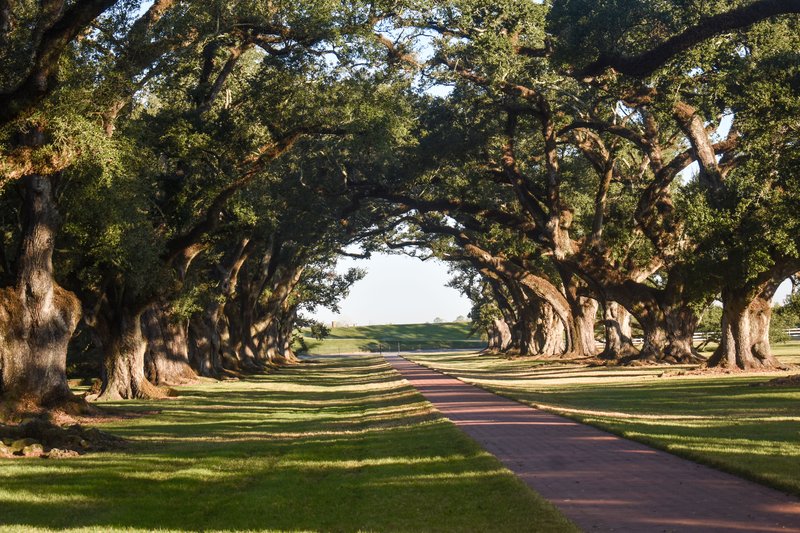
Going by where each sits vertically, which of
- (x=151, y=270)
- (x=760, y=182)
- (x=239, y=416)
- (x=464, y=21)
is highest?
(x=464, y=21)

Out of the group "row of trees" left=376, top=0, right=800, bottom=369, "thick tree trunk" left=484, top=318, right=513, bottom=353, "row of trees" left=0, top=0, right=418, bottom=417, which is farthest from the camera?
"thick tree trunk" left=484, top=318, right=513, bottom=353

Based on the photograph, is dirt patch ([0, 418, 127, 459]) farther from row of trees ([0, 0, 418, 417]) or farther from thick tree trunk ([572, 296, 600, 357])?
thick tree trunk ([572, 296, 600, 357])

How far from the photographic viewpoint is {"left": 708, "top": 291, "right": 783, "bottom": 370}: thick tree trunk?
34781mm

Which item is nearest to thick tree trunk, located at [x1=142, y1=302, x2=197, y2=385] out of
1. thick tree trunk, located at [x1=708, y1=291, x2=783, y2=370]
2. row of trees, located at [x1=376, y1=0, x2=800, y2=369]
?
row of trees, located at [x1=376, y1=0, x2=800, y2=369]

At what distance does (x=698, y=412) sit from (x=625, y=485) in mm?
10461

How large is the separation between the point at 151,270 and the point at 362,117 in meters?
8.41

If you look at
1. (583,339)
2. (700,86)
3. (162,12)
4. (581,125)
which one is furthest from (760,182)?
(583,339)

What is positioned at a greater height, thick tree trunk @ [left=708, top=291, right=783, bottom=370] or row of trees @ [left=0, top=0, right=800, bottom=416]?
row of trees @ [left=0, top=0, right=800, bottom=416]

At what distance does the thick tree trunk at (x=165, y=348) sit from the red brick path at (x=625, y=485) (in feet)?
75.4

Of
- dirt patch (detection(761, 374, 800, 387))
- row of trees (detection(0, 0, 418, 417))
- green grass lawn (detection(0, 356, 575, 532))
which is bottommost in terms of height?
green grass lawn (detection(0, 356, 575, 532))

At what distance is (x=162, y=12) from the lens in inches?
975

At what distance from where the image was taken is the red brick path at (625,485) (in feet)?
28.0

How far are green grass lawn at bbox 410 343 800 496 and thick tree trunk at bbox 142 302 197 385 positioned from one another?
48.5ft

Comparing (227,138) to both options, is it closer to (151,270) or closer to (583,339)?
(151,270)
